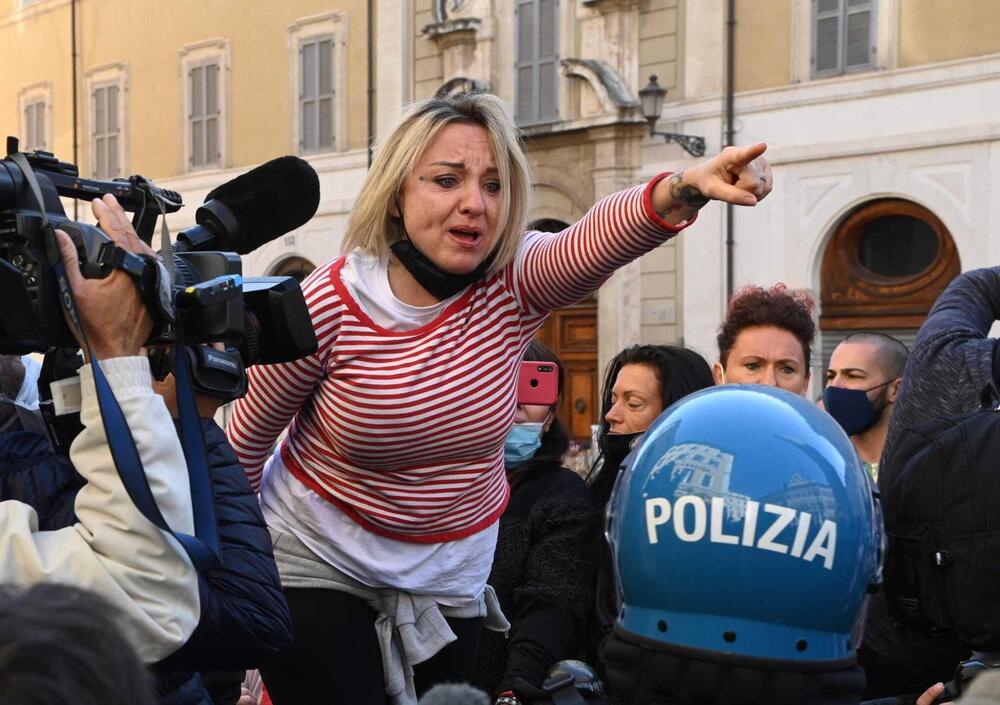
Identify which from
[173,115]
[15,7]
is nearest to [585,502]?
[173,115]

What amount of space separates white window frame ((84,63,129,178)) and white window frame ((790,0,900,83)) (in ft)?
37.4

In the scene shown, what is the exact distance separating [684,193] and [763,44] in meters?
13.3

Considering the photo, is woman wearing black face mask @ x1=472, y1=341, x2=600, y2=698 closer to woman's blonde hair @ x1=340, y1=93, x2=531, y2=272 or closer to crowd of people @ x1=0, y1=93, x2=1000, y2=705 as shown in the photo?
crowd of people @ x1=0, y1=93, x2=1000, y2=705

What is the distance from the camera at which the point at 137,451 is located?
1962 mm

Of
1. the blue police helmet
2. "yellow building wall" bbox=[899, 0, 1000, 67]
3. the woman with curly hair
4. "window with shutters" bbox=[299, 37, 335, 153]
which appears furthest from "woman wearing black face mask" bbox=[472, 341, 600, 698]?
"window with shutters" bbox=[299, 37, 335, 153]

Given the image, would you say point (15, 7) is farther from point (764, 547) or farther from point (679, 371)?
point (764, 547)

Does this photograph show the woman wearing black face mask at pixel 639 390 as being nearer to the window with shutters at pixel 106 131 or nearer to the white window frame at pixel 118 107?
the white window frame at pixel 118 107

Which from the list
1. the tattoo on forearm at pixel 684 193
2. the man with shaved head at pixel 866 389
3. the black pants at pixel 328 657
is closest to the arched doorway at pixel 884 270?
the man with shaved head at pixel 866 389

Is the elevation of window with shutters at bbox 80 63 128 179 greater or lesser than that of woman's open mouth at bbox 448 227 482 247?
greater

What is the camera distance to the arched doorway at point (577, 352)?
1689cm

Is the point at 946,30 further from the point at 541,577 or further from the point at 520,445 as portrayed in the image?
the point at 541,577

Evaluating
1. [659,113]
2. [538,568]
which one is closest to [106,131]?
[659,113]

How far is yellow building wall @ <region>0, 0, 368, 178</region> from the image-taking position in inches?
789

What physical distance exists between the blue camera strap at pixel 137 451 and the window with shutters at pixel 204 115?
1939 centimetres
